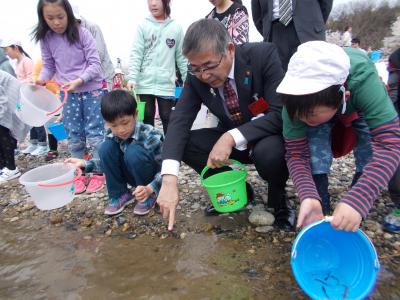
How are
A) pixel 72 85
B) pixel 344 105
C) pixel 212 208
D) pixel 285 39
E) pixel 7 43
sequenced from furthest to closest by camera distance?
pixel 7 43
pixel 72 85
pixel 285 39
pixel 212 208
pixel 344 105

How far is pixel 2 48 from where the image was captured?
5328 millimetres

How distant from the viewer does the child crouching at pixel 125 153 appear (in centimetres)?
231

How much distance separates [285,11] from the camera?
104 inches

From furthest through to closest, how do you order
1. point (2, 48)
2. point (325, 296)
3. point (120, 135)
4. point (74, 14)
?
point (2, 48), point (74, 14), point (120, 135), point (325, 296)

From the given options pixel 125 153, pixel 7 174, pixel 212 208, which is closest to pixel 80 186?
pixel 125 153

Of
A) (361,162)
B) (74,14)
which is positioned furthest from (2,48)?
(361,162)

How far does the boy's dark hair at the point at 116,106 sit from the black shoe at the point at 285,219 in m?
1.25

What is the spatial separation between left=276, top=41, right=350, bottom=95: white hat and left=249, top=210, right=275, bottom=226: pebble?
1.03 m

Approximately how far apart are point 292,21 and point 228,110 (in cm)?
113

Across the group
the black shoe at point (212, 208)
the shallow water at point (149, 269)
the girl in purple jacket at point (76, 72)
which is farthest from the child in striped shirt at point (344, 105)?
the girl in purple jacket at point (76, 72)

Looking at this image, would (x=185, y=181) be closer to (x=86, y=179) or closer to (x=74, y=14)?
(x=86, y=179)

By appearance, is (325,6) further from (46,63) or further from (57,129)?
(57,129)

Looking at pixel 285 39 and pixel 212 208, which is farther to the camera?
pixel 285 39

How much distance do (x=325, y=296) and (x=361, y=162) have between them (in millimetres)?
914
